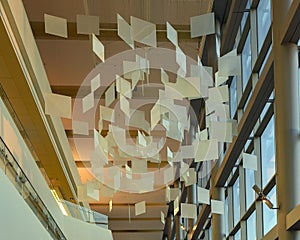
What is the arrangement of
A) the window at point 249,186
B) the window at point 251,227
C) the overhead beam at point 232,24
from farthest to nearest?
the overhead beam at point 232,24
the window at point 249,186
the window at point 251,227

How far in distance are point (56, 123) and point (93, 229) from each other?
296 centimetres

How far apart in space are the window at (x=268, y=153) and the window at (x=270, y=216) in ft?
0.76

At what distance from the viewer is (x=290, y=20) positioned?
22.5 feet

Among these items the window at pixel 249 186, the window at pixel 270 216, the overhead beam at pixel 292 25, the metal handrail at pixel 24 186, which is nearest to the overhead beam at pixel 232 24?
the window at pixel 249 186

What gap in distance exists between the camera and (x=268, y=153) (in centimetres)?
890

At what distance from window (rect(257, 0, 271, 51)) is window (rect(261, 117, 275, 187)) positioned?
112cm

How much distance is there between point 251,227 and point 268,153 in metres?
1.52

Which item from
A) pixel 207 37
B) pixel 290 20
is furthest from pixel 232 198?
pixel 290 20

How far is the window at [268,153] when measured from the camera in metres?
8.62

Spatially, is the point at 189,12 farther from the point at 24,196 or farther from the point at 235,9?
the point at 24,196

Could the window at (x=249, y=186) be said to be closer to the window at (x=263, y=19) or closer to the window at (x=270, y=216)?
the window at (x=270, y=216)

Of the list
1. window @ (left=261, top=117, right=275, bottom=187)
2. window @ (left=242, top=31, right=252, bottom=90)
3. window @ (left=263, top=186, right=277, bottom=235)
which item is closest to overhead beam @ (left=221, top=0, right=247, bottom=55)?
window @ (left=242, top=31, right=252, bottom=90)

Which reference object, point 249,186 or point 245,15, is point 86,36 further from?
point 249,186

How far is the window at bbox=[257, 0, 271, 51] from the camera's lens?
872 cm
